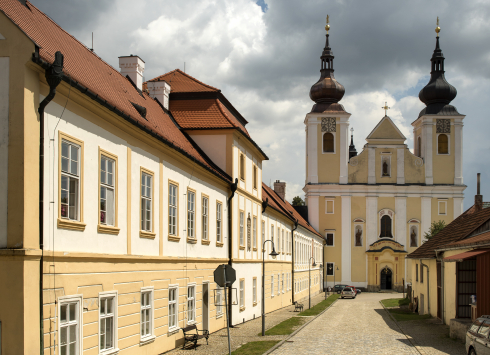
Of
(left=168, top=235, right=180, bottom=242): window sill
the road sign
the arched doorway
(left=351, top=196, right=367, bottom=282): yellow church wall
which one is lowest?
the arched doorway

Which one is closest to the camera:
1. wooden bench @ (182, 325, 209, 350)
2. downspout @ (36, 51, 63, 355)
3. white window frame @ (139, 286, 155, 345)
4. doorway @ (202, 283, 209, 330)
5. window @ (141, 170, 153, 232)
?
downspout @ (36, 51, 63, 355)

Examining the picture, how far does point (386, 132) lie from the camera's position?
72.2 m

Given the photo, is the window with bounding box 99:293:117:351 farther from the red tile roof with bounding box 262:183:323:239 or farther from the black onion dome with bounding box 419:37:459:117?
the black onion dome with bounding box 419:37:459:117

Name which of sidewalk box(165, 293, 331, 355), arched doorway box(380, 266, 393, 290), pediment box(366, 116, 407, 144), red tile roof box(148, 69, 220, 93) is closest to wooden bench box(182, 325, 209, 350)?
sidewalk box(165, 293, 331, 355)

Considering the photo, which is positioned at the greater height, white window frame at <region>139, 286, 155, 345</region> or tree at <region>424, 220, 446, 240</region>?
white window frame at <region>139, 286, 155, 345</region>

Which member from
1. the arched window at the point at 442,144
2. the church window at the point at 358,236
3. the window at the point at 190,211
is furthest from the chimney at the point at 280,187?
the window at the point at 190,211

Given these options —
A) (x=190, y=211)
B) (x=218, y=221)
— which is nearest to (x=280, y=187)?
(x=218, y=221)

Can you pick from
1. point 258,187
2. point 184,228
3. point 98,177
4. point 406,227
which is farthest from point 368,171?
point 98,177

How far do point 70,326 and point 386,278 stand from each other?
63116 mm

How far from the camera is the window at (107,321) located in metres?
11.6

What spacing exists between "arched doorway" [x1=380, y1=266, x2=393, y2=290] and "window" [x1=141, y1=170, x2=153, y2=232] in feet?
192

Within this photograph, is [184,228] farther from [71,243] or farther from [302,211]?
[302,211]

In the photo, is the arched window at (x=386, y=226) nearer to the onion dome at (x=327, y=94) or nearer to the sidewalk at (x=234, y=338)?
the onion dome at (x=327, y=94)

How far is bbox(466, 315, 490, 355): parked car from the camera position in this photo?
1262 cm
